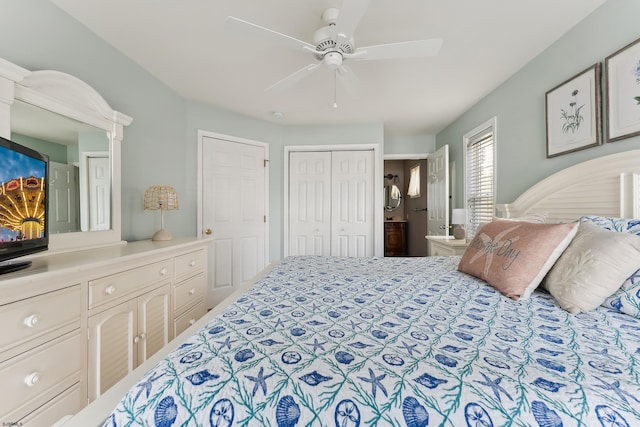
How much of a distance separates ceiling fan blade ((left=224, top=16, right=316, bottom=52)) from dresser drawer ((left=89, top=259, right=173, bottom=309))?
1.46m

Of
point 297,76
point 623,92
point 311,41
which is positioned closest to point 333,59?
point 297,76

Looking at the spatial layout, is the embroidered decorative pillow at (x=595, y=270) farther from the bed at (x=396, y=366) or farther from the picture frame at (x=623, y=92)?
the picture frame at (x=623, y=92)

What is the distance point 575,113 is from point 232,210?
11.1ft

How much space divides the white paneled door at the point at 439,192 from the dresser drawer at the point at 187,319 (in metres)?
3.05

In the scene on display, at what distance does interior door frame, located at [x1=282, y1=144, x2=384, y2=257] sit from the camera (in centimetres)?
379

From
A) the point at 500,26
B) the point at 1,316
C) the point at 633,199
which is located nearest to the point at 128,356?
the point at 1,316

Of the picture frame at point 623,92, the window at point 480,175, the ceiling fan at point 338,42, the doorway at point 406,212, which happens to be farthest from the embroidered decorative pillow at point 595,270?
the doorway at point 406,212

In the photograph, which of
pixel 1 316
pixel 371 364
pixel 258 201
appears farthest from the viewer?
pixel 258 201

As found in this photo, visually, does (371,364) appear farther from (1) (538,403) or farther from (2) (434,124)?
(2) (434,124)

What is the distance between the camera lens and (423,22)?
1.75 metres

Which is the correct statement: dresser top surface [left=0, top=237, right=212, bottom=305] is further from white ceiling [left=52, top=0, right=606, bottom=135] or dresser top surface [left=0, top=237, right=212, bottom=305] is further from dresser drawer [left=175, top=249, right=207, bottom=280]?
white ceiling [left=52, top=0, right=606, bottom=135]

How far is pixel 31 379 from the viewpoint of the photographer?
1059 millimetres

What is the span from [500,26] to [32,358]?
3.08 meters

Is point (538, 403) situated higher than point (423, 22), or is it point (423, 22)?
point (423, 22)
